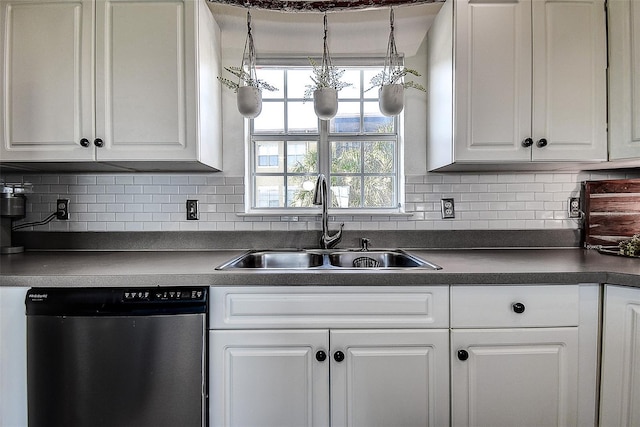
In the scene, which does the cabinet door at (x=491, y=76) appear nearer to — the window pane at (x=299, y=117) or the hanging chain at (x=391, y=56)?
the hanging chain at (x=391, y=56)

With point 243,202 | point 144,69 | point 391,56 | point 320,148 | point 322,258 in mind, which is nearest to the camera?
point 144,69

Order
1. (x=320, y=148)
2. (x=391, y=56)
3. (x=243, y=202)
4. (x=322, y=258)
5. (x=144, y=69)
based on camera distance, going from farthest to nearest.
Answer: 1. (x=320, y=148)
2. (x=243, y=202)
3. (x=322, y=258)
4. (x=391, y=56)
5. (x=144, y=69)

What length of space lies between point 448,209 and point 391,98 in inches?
29.0

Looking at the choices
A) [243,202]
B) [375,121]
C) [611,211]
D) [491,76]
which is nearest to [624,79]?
[491,76]

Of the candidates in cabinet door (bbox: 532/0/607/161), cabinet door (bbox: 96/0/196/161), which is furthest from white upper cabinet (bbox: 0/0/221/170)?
cabinet door (bbox: 532/0/607/161)

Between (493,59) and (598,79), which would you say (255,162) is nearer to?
(493,59)

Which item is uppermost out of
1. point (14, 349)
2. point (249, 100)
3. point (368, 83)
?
point (368, 83)

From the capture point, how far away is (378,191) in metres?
2.04

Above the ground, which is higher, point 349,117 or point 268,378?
point 349,117

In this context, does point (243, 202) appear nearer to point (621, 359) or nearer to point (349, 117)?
point (349, 117)

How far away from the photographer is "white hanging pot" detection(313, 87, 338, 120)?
162 centimetres

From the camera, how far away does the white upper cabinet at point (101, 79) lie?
1526 millimetres

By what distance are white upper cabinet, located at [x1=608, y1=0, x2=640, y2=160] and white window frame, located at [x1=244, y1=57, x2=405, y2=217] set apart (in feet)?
3.24

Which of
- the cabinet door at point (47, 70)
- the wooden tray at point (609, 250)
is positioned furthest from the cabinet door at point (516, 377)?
the cabinet door at point (47, 70)
